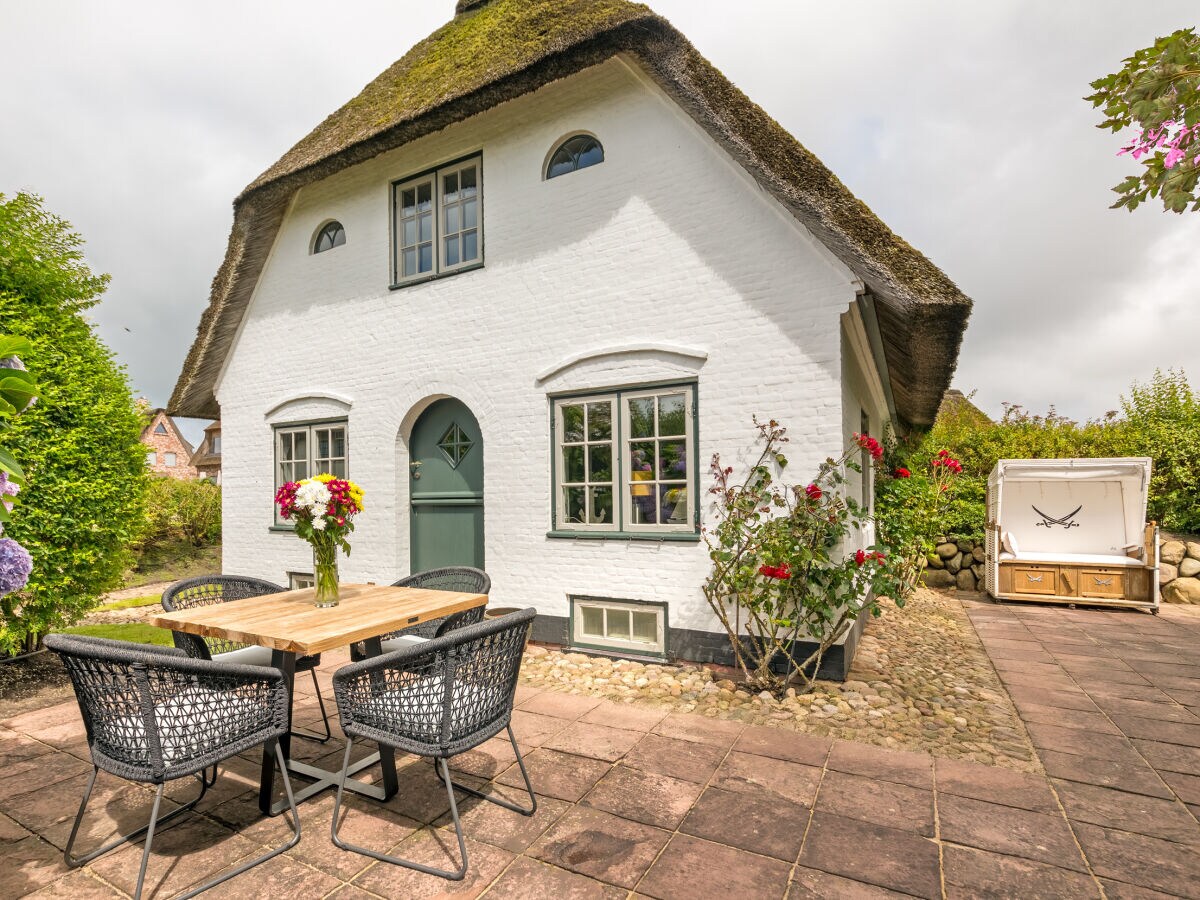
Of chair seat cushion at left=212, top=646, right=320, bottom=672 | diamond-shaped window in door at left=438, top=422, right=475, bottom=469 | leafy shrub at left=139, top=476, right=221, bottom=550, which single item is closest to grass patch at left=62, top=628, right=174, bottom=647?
diamond-shaped window in door at left=438, top=422, right=475, bottom=469

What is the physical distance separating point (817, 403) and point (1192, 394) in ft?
35.8

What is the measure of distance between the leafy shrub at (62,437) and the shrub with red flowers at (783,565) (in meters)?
4.97

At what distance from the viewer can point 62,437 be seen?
184 inches

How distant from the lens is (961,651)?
5.56 meters

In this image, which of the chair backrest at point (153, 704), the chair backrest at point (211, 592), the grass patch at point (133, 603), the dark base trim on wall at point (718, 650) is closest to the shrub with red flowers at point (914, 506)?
the dark base trim on wall at point (718, 650)

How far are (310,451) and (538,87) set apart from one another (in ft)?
15.3

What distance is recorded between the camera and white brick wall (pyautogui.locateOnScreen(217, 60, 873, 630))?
466 cm

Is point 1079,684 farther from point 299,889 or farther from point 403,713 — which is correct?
point 299,889

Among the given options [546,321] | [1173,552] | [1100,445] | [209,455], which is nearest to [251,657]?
[546,321]

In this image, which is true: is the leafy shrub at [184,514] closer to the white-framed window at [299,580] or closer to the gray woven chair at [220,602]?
Answer: the white-framed window at [299,580]

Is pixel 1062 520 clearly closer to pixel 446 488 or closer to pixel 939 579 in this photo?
pixel 939 579

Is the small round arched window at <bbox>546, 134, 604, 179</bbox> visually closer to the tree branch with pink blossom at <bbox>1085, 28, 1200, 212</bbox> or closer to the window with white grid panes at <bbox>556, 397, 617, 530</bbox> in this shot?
the window with white grid panes at <bbox>556, 397, 617, 530</bbox>

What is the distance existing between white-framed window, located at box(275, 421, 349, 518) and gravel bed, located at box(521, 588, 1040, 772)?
129 inches

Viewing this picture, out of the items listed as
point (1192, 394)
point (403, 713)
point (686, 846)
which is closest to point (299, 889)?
point (403, 713)
